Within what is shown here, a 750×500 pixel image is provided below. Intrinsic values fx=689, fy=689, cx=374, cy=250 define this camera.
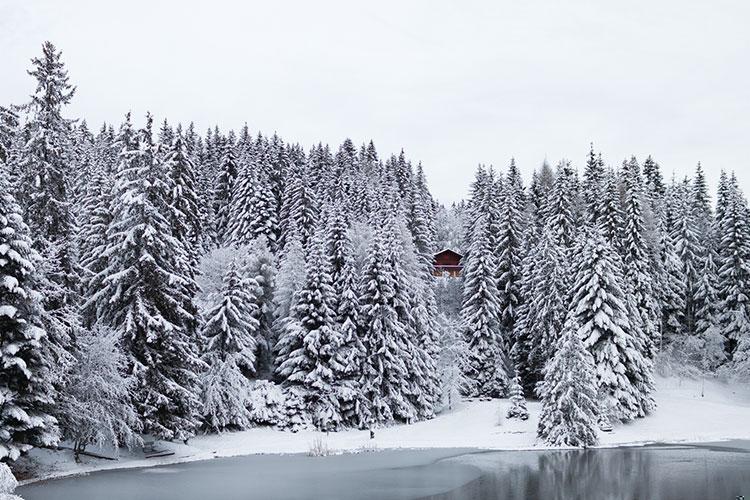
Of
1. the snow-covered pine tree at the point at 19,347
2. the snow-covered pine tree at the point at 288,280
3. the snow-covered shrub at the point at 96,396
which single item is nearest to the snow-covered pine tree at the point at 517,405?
the snow-covered pine tree at the point at 288,280

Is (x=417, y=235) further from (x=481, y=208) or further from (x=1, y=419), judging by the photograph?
(x=1, y=419)

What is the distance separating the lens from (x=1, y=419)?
26781mm

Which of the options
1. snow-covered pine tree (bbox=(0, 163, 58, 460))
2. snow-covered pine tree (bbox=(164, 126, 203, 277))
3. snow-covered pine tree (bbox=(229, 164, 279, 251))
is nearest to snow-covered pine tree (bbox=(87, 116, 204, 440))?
snow-covered pine tree (bbox=(164, 126, 203, 277))

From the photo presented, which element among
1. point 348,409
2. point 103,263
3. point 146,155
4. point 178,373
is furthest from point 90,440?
point 348,409

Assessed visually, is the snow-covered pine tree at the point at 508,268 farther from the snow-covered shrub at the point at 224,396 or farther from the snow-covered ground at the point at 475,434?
the snow-covered shrub at the point at 224,396

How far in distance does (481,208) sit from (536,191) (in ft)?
50.1

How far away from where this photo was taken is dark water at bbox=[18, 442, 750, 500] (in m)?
28.2

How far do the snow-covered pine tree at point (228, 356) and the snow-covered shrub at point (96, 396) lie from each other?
31.1ft

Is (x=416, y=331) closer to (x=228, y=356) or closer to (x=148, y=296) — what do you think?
(x=228, y=356)

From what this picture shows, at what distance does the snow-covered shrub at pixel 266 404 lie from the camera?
4744 cm

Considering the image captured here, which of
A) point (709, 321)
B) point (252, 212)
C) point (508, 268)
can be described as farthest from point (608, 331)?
point (252, 212)

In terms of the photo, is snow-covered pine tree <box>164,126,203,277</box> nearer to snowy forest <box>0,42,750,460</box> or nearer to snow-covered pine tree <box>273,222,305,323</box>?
snowy forest <box>0,42,750,460</box>

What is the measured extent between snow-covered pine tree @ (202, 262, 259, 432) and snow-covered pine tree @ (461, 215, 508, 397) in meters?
20.1

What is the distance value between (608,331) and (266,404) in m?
25.8
